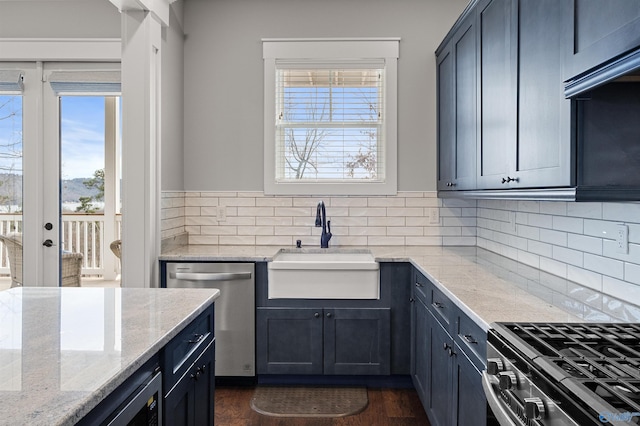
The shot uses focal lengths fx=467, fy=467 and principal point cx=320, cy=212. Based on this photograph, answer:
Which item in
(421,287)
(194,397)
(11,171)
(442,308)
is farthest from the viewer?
(11,171)

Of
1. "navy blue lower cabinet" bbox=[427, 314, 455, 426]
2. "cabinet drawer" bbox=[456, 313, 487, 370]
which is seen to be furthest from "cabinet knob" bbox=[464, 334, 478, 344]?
"navy blue lower cabinet" bbox=[427, 314, 455, 426]

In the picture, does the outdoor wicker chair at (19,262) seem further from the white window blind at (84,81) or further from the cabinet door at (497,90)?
the cabinet door at (497,90)

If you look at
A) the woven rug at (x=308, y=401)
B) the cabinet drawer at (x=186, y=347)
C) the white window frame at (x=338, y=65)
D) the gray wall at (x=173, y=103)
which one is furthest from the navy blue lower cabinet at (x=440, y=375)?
the gray wall at (x=173, y=103)

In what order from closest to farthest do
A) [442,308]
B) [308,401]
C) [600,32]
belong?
[600,32] < [442,308] < [308,401]

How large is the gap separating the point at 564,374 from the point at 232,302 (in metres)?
2.39

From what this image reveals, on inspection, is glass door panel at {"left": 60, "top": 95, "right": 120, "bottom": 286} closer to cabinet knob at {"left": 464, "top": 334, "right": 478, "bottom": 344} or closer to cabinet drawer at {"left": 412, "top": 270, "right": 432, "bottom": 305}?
cabinet drawer at {"left": 412, "top": 270, "right": 432, "bottom": 305}

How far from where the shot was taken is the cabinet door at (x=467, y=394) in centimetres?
165

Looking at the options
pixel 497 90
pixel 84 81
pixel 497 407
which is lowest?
pixel 497 407

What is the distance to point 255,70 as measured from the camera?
3.74 meters

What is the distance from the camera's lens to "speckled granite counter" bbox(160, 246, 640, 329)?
1.62 metres

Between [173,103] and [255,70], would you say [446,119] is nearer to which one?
[255,70]

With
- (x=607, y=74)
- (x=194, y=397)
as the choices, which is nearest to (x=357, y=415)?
(x=194, y=397)

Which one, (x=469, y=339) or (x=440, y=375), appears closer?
(x=469, y=339)

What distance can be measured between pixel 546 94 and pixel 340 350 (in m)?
2.08
